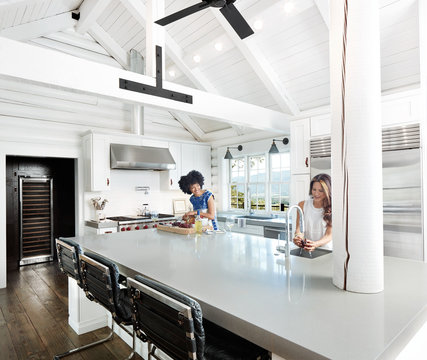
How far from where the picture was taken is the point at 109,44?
5742 millimetres

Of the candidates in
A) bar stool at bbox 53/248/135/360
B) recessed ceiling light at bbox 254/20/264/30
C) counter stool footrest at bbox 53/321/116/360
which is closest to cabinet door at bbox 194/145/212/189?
recessed ceiling light at bbox 254/20/264/30

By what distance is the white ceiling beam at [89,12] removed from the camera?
4583mm

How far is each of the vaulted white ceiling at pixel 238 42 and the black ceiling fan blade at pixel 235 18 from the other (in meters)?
1.36

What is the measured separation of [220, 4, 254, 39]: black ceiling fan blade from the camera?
246 cm

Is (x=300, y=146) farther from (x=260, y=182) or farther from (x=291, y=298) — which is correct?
(x=291, y=298)

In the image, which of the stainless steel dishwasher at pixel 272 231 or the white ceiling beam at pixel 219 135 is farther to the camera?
the white ceiling beam at pixel 219 135

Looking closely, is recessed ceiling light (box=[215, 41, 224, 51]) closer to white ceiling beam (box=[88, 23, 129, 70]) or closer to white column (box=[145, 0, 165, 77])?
white column (box=[145, 0, 165, 77])

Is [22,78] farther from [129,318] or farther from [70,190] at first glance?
[70,190]

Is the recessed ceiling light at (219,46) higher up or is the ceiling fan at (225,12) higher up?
the recessed ceiling light at (219,46)

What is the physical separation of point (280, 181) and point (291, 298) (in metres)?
4.73

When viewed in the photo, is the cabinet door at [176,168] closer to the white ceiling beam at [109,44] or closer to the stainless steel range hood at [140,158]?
the stainless steel range hood at [140,158]

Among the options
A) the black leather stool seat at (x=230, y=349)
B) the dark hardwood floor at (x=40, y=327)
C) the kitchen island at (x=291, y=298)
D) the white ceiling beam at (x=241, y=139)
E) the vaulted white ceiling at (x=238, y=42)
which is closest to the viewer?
the kitchen island at (x=291, y=298)

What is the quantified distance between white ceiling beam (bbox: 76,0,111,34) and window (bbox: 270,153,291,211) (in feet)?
13.0

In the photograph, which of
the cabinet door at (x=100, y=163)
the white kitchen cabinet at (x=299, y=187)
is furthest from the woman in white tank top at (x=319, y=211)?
the cabinet door at (x=100, y=163)
